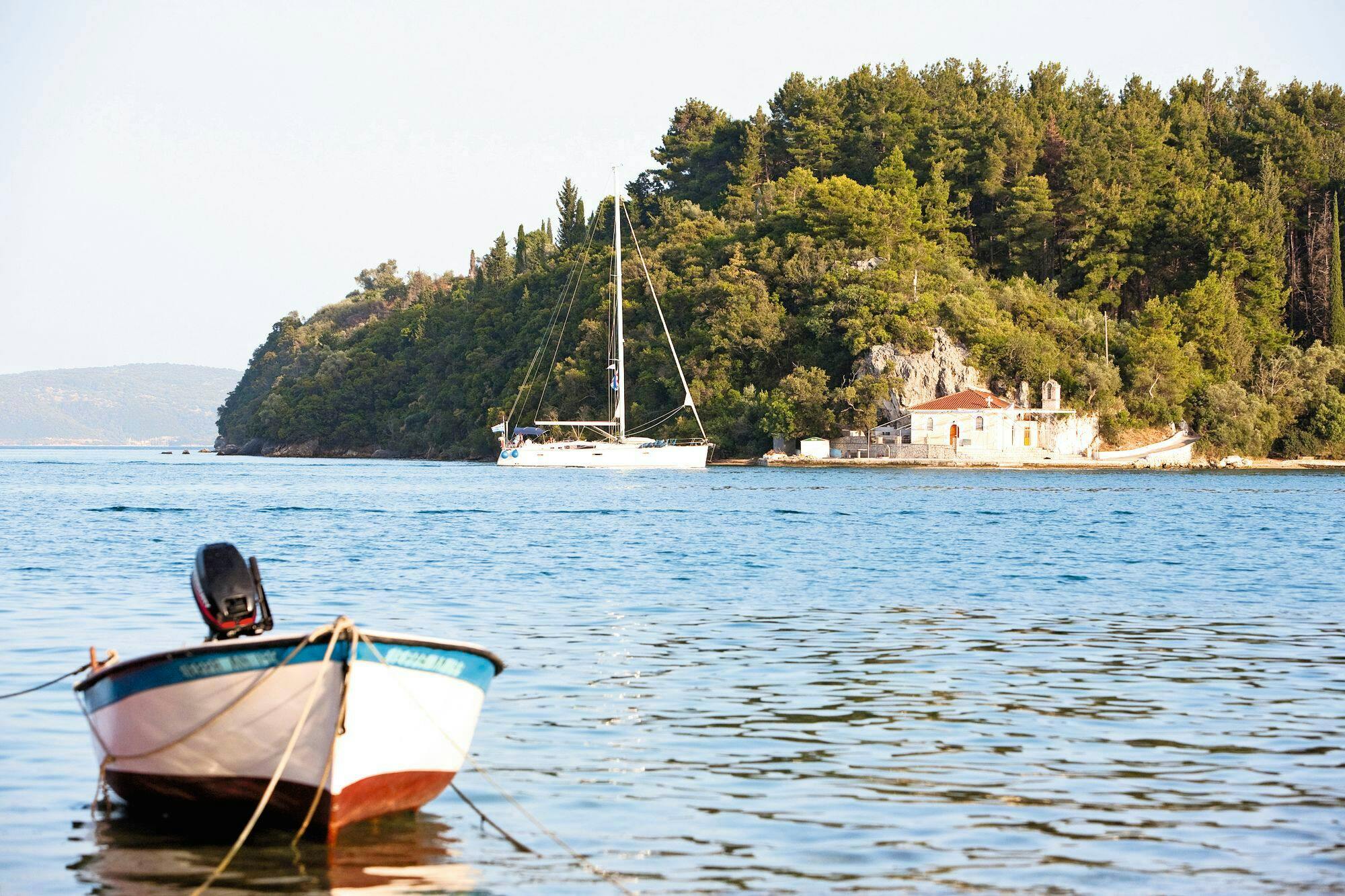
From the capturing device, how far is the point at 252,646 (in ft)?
30.7

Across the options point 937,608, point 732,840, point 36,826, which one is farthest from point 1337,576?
point 36,826

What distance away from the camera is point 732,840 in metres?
9.76

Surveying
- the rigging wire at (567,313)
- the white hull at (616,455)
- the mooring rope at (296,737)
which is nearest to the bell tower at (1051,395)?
the white hull at (616,455)

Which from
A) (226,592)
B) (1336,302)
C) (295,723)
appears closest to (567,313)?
(1336,302)

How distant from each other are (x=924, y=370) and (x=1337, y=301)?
132 ft

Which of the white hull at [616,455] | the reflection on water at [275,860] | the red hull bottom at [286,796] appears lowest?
the reflection on water at [275,860]

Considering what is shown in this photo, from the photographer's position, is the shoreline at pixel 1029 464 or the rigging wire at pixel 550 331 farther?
the rigging wire at pixel 550 331

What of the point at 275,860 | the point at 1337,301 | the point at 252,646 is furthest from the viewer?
the point at 1337,301

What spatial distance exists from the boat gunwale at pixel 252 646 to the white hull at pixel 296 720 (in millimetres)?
12

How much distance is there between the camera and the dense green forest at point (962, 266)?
366ft

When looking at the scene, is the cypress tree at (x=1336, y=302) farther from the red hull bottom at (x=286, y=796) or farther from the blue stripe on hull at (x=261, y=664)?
the red hull bottom at (x=286, y=796)

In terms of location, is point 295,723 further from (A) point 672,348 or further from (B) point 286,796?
(A) point 672,348

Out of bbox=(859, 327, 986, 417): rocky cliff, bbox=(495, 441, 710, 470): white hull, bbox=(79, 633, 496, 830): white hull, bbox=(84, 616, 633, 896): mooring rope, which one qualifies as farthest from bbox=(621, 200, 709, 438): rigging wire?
bbox=(84, 616, 633, 896): mooring rope

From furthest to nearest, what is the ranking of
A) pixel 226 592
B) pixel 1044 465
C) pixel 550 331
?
pixel 550 331 < pixel 1044 465 < pixel 226 592
